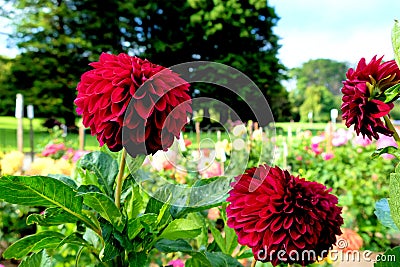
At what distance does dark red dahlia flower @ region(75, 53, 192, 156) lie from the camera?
0.54 m

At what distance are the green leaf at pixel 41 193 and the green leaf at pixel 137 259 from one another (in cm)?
8

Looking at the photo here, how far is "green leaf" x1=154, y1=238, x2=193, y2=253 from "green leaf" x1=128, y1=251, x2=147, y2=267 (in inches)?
1.0

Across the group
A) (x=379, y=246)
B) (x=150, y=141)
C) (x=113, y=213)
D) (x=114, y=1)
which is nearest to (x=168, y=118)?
(x=150, y=141)

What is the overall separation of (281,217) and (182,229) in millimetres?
125

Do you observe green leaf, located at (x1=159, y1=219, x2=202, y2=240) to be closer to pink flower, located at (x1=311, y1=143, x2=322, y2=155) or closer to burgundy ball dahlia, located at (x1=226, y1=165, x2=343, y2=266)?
burgundy ball dahlia, located at (x1=226, y1=165, x2=343, y2=266)

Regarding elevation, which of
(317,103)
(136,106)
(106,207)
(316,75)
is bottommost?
(106,207)

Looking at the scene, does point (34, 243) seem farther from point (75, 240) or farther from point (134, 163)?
point (134, 163)

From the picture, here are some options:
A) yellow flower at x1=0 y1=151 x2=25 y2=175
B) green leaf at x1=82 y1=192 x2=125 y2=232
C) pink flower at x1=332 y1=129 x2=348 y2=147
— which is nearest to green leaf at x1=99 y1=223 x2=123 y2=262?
green leaf at x1=82 y1=192 x2=125 y2=232

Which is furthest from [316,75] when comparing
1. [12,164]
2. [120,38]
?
[12,164]

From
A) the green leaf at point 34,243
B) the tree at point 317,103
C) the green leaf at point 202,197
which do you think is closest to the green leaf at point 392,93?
the green leaf at point 202,197

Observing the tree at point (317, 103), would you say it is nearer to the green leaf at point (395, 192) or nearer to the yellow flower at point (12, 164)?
the yellow flower at point (12, 164)

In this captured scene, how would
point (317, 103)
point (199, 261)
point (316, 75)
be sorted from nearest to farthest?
point (199, 261), point (317, 103), point (316, 75)

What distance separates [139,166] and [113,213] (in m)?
0.07

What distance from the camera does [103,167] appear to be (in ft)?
2.33
